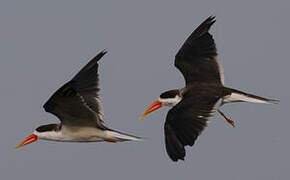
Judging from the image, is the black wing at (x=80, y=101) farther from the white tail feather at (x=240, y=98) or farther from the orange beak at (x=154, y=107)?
the white tail feather at (x=240, y=98)

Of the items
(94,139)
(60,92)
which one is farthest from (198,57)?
(60,92)

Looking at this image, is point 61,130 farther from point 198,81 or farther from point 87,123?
point 198,81

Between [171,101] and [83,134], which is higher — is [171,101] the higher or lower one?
the lower one

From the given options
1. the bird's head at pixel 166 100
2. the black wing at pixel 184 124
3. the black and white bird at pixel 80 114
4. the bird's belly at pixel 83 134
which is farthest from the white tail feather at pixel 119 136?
the bird's head at pixel 166 100

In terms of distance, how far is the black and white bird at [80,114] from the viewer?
11586 millimetres

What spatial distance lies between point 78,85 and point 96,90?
0.35 m

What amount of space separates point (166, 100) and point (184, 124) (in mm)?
2217

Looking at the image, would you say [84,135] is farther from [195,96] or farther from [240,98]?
[240,98]

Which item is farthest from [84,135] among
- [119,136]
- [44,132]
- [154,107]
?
[154,107]

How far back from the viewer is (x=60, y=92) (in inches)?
445

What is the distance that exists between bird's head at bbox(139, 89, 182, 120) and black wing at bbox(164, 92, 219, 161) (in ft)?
4.29

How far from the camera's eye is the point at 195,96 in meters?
14.1

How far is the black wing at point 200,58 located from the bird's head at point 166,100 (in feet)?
1.58

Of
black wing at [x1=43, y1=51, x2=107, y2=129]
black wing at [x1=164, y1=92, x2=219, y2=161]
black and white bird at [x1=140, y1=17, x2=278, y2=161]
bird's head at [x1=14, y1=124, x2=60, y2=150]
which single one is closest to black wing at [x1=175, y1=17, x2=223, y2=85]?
black and white bird at [x1=140, y1=17, x2=278, y2=161]
